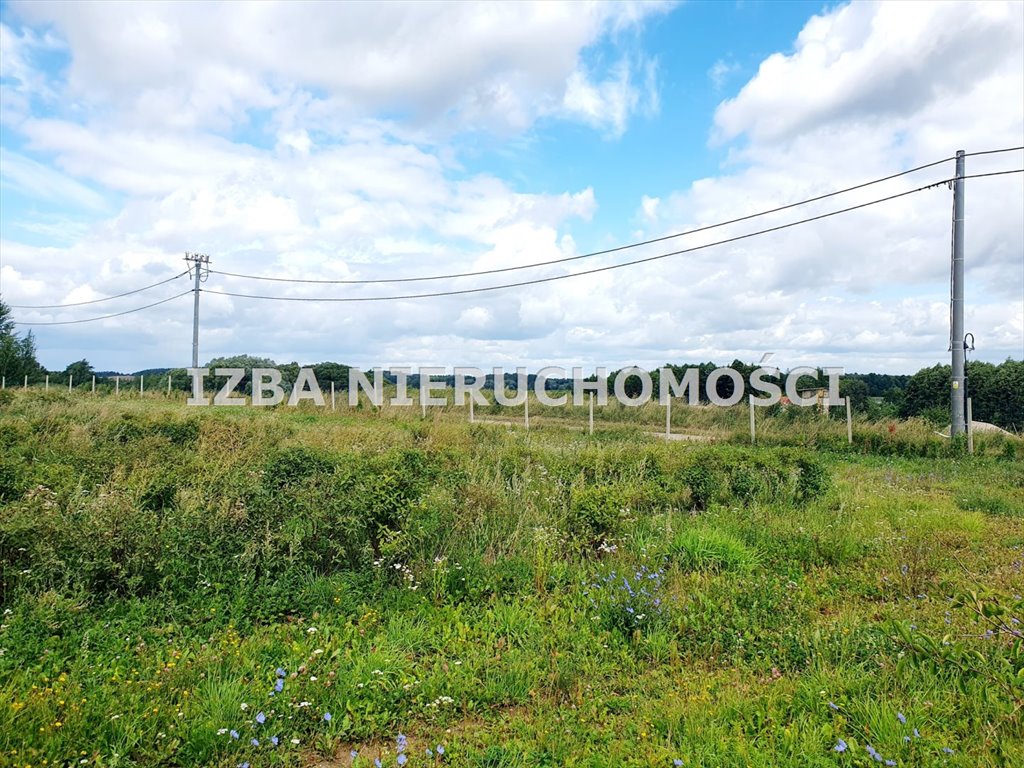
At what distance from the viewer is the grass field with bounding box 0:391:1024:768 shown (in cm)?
292

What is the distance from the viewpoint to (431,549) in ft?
17.1

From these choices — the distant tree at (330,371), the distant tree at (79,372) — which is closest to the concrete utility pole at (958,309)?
the distant tree at (330,371)

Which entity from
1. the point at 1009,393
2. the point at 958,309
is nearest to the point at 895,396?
the point at 1009,393

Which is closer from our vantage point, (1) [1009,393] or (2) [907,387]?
(1) [1009,393]

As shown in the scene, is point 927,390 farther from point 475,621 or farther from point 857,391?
point 475,621

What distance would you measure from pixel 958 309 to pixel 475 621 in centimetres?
1627

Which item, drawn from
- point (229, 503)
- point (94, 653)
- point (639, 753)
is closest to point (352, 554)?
point (229, 503)

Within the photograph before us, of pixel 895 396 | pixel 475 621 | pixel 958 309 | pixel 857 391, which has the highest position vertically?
pixel 958 309

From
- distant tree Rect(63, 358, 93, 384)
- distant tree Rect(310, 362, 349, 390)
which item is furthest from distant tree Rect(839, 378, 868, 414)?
distant tree Rect(63, 358, 93, 384)

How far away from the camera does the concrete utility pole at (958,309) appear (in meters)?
15.2

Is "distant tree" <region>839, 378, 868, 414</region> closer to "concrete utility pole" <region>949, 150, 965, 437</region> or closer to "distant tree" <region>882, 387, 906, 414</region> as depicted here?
"distant tree" <region>882, 387, 906, 414</region>

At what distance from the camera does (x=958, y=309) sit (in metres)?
15.5

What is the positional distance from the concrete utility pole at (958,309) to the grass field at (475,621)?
9.31 meters

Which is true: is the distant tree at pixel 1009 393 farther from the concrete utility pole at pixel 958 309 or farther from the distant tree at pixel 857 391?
the concrete utility pole at pixel 958 309
